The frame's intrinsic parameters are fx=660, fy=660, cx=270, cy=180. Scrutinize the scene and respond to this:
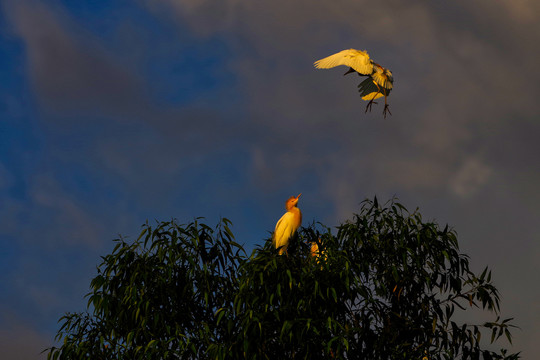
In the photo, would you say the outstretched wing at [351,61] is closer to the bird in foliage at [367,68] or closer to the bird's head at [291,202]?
the bird in foliage at [367,68]

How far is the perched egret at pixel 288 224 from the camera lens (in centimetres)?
943

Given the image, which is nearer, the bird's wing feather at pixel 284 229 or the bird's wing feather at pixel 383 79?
the bird's wing feather at pixel 284 229

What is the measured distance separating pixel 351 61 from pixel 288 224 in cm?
255

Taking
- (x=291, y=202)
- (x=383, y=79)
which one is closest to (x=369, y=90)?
(x=383, y=79)

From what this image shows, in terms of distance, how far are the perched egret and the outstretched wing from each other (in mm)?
2076

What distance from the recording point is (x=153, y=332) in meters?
7.47

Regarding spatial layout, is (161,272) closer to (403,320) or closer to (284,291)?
(284,291)

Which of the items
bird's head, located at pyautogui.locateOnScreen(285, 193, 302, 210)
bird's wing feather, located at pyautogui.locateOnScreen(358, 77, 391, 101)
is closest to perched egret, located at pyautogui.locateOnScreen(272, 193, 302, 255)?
bird's head, located at pyautogui.locateOnScreen(285, 193, 302, 210)

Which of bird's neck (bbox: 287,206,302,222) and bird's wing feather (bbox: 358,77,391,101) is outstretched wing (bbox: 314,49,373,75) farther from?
bird's neck (bbox: 287,206,302,222)

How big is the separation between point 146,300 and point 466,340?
3.71 meters

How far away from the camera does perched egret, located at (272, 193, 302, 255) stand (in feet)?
30.9

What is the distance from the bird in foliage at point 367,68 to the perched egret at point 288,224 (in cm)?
189

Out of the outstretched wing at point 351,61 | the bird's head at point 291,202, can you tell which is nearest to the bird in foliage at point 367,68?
the outstretched wing at point 351,61

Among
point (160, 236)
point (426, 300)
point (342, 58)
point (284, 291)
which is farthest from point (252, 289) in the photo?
point (342, 58)
